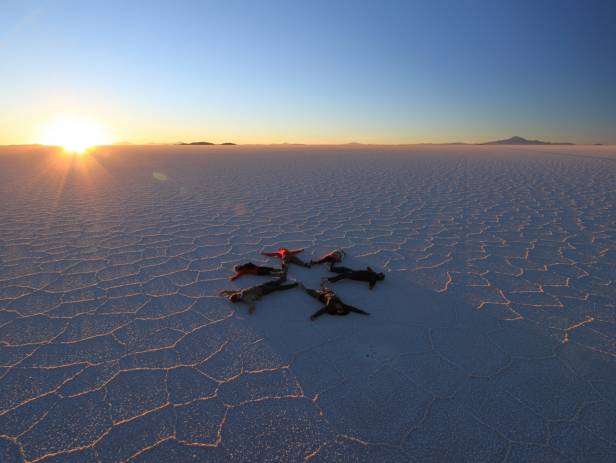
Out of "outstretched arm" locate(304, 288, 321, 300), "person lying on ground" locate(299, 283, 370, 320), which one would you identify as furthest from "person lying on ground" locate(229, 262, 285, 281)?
"person lying on ground" locate(299, 283, 370, 320)

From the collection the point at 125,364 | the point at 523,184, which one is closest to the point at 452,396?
the point at 125,364

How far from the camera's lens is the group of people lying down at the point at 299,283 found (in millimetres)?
2354

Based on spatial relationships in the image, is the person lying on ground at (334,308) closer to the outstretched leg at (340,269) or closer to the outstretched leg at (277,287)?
the outstretched leg at (277,287)

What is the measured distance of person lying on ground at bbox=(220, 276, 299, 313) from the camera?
246 cm

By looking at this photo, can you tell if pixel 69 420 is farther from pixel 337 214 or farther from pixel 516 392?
pixel 337 214

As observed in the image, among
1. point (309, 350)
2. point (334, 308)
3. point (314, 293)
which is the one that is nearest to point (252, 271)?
point (314, 293)

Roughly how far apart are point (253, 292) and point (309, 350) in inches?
29.0

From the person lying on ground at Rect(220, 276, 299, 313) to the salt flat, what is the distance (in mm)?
55

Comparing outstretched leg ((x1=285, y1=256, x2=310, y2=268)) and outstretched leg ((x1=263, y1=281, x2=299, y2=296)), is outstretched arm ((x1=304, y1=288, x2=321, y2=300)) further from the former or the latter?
outstretched leg ((x1=285, y1=256, x2=310, y2=268))

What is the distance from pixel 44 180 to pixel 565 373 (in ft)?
39.9

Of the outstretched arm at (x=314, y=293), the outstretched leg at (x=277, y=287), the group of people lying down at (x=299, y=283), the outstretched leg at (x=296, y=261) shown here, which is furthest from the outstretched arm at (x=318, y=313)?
the outstretched leg at (x=296, y=261)

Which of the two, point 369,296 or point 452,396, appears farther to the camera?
point 369,296

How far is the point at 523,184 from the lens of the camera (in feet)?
27.1

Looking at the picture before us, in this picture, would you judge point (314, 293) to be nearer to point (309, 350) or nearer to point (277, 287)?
point (277, 287)
